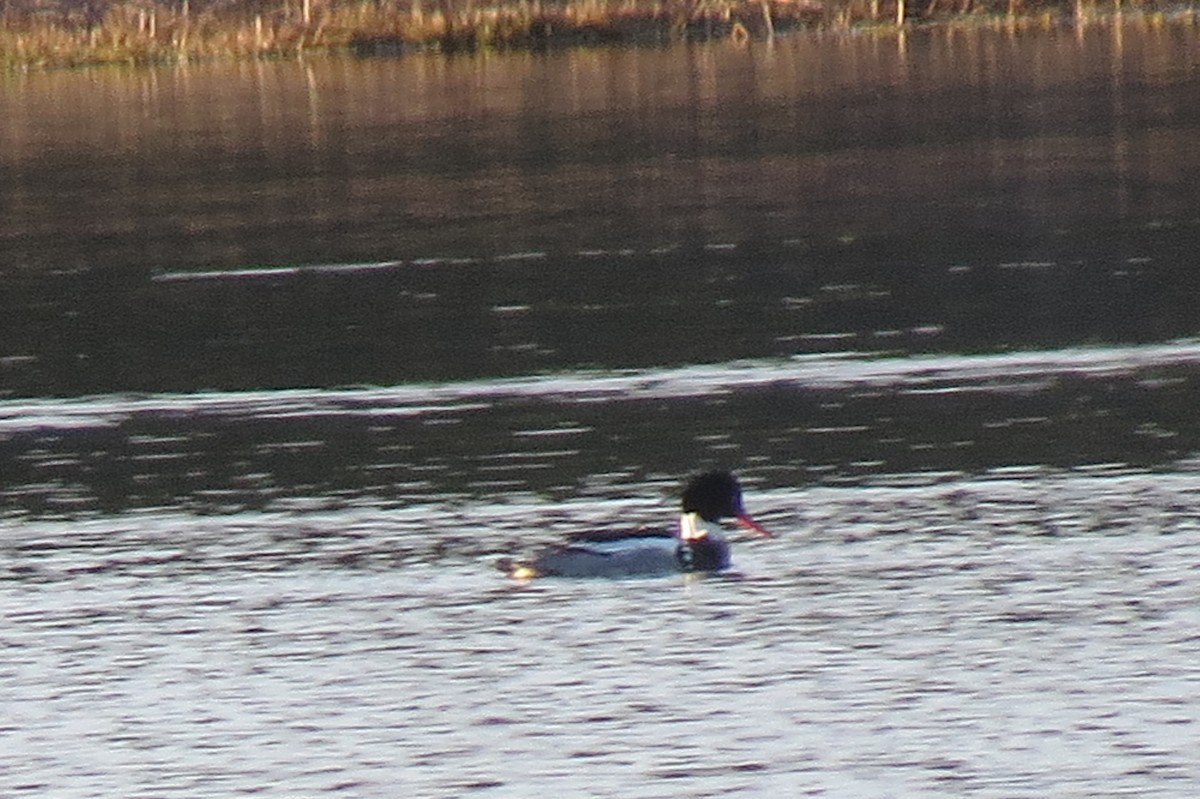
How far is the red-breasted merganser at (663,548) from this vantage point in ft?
52.5

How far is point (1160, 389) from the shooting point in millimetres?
21359

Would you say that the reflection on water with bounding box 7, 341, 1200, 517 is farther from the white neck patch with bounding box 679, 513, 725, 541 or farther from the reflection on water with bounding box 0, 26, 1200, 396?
the white neck patch with bounding box 679, 513, 725, 541

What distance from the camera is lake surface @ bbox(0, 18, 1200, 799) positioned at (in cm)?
1317

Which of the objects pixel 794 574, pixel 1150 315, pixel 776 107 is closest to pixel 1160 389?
pixel 1150 315

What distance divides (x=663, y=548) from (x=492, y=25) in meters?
54.9

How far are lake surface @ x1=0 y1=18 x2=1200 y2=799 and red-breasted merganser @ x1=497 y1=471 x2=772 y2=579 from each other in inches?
4.8

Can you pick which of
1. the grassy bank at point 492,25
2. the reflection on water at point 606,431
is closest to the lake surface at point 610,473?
the reflection on water at point 606,431

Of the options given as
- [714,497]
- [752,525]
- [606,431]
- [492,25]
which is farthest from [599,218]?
[492,25]

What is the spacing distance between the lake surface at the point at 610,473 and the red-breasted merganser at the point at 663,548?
0.12 meters

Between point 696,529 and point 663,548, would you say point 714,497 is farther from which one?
point 663,548

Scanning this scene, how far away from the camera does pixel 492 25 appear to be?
2771 inches

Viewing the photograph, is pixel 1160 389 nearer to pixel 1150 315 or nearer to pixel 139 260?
pixel 1150 315

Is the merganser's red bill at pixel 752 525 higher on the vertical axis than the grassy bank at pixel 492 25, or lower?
lower

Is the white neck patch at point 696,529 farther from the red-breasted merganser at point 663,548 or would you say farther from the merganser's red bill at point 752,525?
the merganser's red bill at point 752,525
